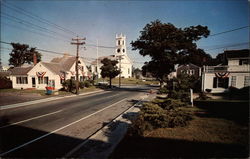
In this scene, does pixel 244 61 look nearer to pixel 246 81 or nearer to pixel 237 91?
pixel 246 81

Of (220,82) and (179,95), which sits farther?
(220,82)

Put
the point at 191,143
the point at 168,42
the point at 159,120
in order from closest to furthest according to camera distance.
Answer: the point at 191,143
the point at 159,120
the point at 168,42

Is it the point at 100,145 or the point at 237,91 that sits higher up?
the point at 237,91

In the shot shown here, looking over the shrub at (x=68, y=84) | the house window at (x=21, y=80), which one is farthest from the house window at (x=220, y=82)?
the house window at (x=21, y=80)

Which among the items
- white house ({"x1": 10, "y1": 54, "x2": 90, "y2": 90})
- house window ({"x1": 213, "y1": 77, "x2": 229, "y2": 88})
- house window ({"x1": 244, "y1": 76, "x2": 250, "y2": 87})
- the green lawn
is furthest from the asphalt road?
house window ({"x1": 244, "y1": 76, "x2": 250, "y2": 87})

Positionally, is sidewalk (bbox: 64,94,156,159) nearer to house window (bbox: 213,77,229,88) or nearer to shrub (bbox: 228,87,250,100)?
shrub (bbox: 228,87,250,100)

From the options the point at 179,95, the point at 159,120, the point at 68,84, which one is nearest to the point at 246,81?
the point at 179,95

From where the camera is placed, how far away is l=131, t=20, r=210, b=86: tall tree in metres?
12.5

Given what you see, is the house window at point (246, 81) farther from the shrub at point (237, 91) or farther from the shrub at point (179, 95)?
the shrub at point (179, 95)

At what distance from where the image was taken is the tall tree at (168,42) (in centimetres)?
1247

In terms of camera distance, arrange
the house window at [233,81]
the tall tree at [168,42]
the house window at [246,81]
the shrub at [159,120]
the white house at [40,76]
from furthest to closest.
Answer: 1. the white house at [40,76]
2. the house window at [233,81]
3. the house window at [246,81]
4. the tall tree at [168,42]
5. the shrub at [159,120]

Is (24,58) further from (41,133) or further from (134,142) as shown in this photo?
(134,142)

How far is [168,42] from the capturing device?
40.3ft

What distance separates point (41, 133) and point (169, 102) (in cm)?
841
